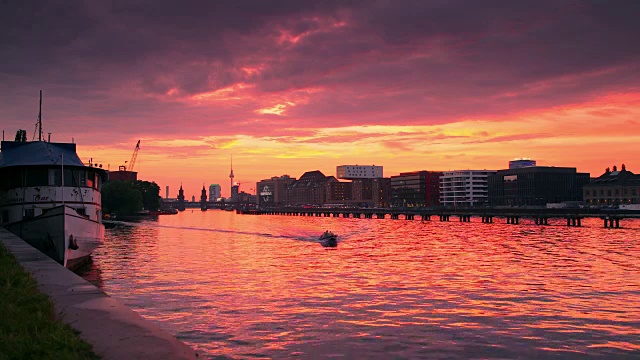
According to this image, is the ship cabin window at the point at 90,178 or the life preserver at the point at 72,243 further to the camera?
the ship cabin window at the point at 90,178

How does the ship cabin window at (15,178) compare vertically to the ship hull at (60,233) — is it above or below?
above

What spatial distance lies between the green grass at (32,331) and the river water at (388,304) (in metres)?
6.19

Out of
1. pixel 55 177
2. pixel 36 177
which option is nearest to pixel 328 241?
pixel 55 177

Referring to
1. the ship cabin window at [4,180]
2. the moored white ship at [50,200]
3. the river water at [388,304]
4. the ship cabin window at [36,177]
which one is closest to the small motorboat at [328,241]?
the river water at [388,304]

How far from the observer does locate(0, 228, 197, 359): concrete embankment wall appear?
1412cm

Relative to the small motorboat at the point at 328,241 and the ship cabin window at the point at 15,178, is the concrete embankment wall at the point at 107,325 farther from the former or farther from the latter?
the small motorboat at the point at 328,241

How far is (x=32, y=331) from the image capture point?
45.5 ft

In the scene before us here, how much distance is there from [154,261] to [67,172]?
1372 cm

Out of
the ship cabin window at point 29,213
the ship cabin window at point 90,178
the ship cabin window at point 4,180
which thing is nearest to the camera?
the ship cabin window at point 29,213

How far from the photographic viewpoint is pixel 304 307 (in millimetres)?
29375

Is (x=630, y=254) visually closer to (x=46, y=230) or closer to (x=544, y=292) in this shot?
(x=544, y=292)

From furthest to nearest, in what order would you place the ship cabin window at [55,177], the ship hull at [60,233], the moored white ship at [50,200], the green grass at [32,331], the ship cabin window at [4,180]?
the ship cabin window at [4,180] → the ship cabin window at [55,177] → the moored white ship at [50,200] → the ship hull at [60,233] → the green grass at [32,331]

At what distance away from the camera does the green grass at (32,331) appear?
12.3 m

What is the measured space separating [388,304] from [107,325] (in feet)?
56.6
